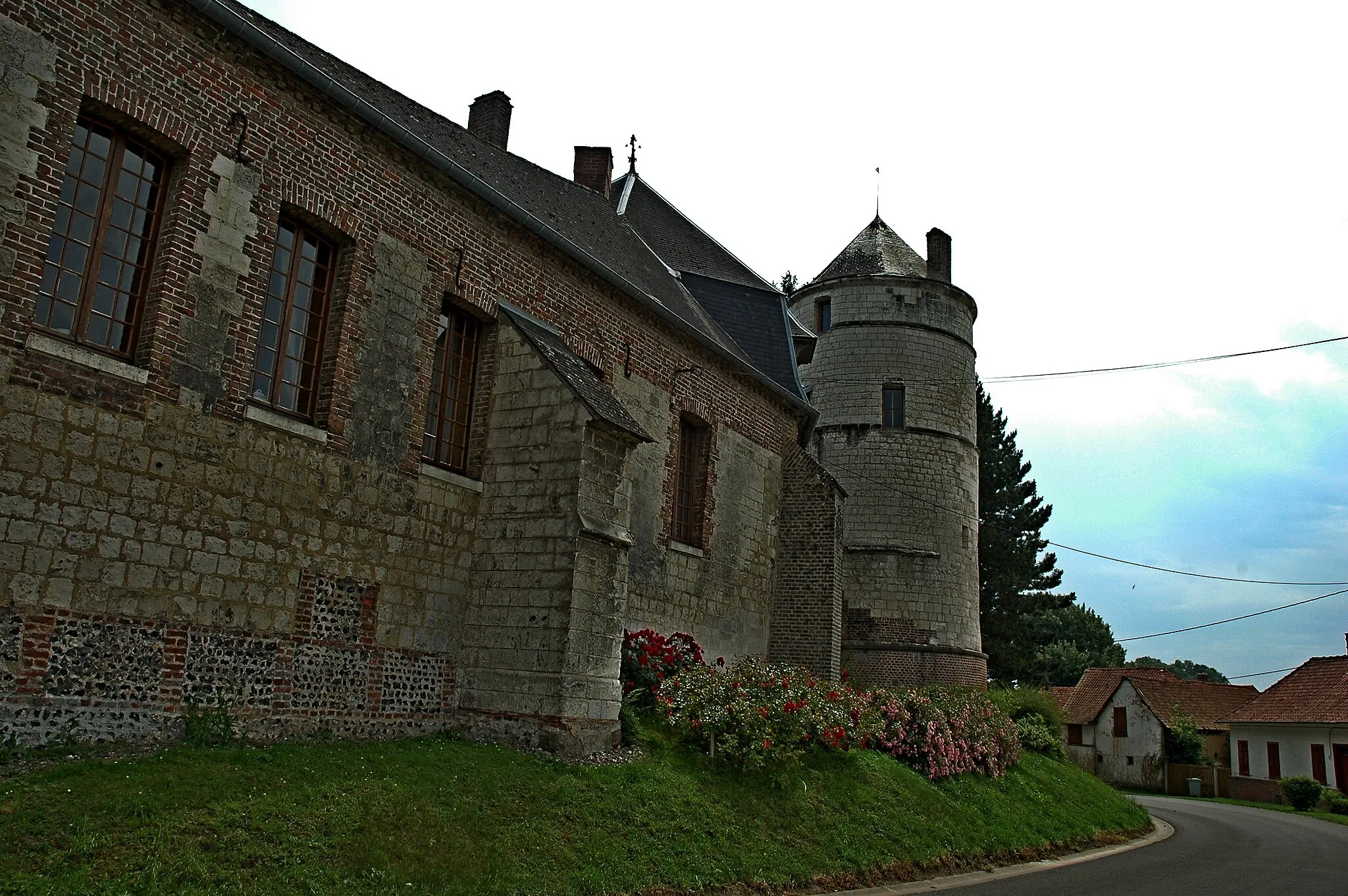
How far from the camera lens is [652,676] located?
12.0 m

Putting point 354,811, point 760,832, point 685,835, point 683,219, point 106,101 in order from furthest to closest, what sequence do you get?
1. point 683,219
2. point 760,832
3. point 685,835
4. point 106,101
5. point 354,811

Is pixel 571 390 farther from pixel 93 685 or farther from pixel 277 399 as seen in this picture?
pixel 93 685

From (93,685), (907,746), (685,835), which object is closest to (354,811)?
(93,685)

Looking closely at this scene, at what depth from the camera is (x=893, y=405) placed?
75.0 feet

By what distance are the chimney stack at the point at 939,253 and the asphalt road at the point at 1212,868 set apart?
13.6m

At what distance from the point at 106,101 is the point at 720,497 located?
1037 cm

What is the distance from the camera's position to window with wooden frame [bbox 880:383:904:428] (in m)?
22.7

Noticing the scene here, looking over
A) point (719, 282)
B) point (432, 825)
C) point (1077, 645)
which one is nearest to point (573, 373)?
point (432, 825)

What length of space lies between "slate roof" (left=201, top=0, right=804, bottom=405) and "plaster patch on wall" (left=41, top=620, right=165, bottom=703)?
5017 millimetres

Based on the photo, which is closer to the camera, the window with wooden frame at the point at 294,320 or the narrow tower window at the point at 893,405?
the window with wooden frame at the point at 294,320

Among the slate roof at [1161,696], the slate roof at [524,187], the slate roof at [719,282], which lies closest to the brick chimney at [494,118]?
the slate roof at [524,187]

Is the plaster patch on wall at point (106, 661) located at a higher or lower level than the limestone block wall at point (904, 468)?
lower

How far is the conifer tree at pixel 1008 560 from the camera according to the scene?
31375 mm

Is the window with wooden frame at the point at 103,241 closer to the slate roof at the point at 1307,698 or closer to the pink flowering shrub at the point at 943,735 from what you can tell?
the pink flowering shrub at the point at 943,735
